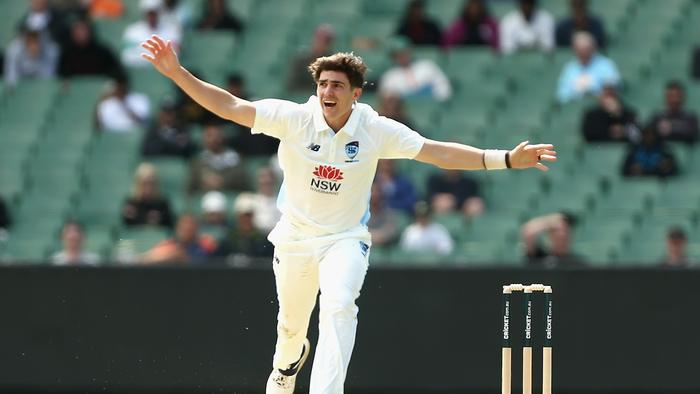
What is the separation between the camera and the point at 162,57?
8.45 meters

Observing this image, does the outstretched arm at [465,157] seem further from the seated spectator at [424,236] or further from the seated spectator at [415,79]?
the seated spectator at [415,79]

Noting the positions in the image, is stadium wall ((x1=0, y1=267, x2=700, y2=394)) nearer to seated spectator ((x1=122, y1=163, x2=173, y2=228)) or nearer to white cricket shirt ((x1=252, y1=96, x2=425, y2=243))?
seated spectator ((x1=122, y1=163, x2=173, y2=228))

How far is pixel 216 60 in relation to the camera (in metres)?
16.3

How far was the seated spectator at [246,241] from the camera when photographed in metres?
13.3

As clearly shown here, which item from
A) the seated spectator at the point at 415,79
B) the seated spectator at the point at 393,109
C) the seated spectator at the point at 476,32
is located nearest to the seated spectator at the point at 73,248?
the seated spectator at the point at 393,109

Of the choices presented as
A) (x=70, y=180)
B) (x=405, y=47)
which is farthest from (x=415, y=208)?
(x=70, y=180)

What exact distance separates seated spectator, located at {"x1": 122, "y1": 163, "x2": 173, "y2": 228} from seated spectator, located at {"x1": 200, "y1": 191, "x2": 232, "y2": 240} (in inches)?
13.7

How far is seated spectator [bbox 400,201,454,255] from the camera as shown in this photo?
13695mm

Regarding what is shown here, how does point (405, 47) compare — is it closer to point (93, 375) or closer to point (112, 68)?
point (112, 68)

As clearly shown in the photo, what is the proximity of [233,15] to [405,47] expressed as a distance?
6.81 ft

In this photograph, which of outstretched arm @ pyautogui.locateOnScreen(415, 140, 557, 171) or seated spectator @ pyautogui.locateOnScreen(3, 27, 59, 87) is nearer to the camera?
outstretched arm @ pyautogui.locateOnScreen(415, 140, 557, 171)

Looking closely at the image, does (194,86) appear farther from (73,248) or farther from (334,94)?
(73,248)

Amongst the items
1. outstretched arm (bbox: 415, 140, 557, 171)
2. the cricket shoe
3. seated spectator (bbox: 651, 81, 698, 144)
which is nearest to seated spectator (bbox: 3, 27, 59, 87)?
seated spectator (bbox: 651, 81, 698, 144)

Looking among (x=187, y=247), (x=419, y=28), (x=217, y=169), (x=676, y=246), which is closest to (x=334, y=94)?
(x=187, y=247)
